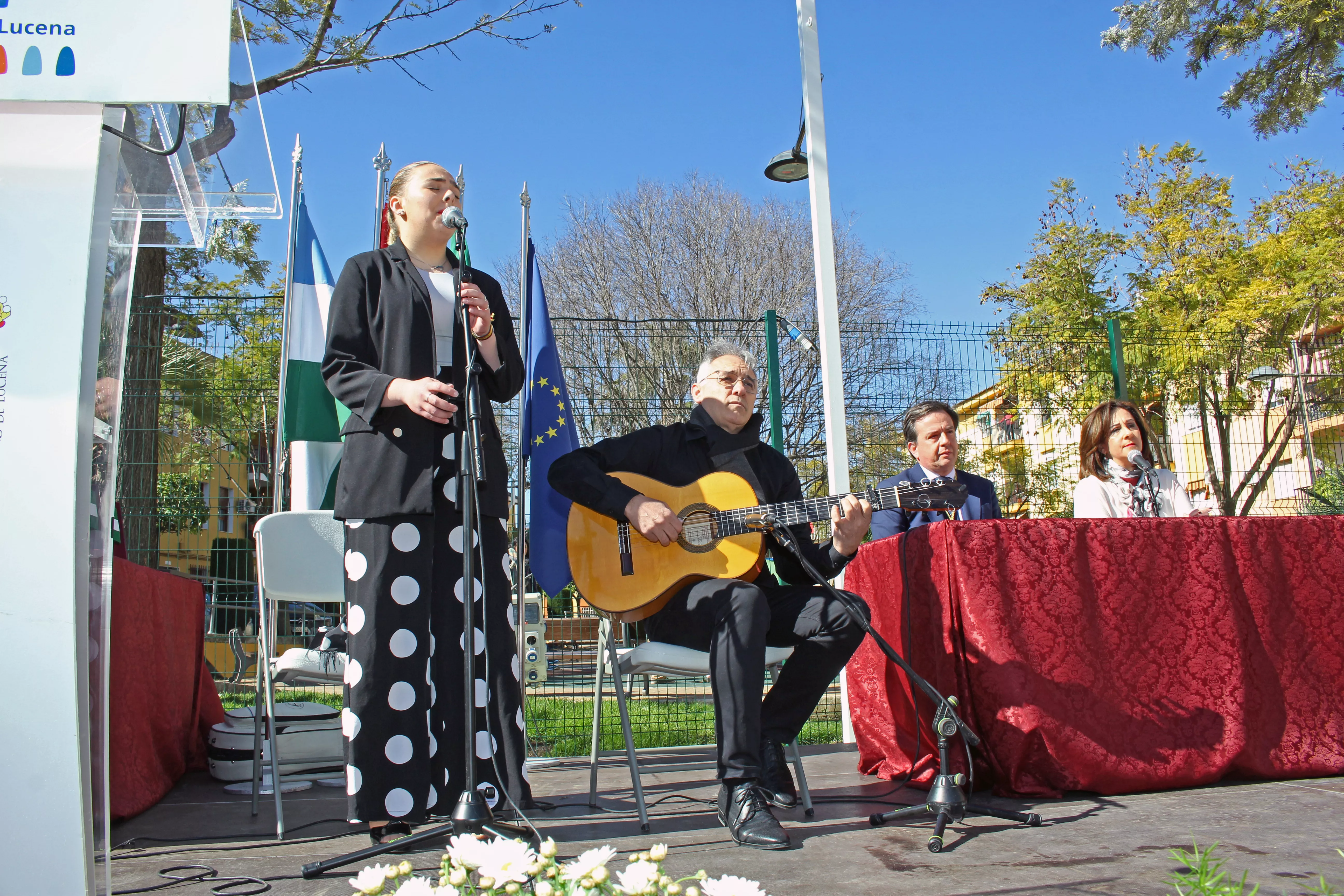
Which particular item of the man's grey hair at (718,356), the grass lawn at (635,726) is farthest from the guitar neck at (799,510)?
the grass lawn at (635,726)

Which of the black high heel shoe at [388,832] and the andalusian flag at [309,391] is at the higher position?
the andalusian flag at [309,391]

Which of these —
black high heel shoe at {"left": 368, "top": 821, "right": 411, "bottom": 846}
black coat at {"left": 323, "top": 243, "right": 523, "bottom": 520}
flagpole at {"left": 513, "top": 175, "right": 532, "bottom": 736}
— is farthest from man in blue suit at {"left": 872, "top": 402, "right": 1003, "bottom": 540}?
black high heel shoe at {"left": 368, "top": 821, "right": 411, "bottom": 846}

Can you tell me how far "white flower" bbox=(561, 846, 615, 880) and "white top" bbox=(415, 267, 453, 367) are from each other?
1.94m

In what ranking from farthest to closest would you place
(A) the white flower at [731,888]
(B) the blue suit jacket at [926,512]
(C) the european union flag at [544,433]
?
(C) the european union flag at [544,433]
(B) the blue suit jacket at [926,512]
(A) the white flower at [731,888]

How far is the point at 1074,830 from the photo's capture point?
254cm

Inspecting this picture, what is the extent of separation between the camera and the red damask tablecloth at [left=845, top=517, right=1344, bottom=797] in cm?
305

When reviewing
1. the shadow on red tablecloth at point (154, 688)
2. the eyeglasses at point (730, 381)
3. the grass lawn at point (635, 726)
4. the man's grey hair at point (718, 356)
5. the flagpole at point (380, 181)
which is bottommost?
the grass lawn at point (635, 726)

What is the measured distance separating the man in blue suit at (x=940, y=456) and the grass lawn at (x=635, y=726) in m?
1.68

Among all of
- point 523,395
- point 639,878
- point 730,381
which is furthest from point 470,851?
point 523,395

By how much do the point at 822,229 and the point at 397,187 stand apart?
2.39 meters

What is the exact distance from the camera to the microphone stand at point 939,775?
246cm

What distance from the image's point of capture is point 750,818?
2490 mm

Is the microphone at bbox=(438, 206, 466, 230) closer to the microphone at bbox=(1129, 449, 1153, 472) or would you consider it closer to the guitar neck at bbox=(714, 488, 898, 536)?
the guitar neck at bbox=(714, 488, 898, 536)

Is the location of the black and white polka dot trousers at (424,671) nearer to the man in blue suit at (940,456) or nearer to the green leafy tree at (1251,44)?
the man in blue suit at (940,456)
